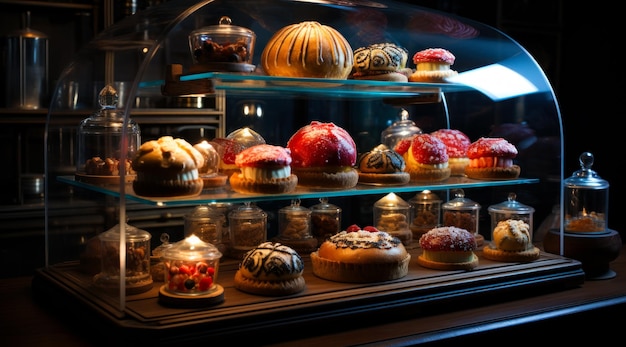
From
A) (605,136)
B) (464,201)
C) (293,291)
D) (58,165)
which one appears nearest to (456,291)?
(293,291)

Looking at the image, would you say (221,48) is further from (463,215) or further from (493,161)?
(463,215)

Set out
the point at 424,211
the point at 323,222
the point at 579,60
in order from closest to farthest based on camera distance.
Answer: the point at 323,222
the point at 424,211
the point at 579,60

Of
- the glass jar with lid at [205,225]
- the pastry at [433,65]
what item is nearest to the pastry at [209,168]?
the glass jar with lid at [205,225]

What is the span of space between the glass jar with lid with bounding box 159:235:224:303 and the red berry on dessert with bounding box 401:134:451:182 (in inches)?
38.1

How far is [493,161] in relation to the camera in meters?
2.81

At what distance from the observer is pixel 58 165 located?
8.34ft

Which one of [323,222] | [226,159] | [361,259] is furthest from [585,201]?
[226,159]

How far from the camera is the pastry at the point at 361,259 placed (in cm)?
228

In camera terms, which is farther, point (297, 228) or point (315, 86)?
point (297, 228)

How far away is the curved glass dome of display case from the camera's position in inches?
88.4

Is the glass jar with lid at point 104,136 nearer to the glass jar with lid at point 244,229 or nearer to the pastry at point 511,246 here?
the glass jar with lid at point 244,229

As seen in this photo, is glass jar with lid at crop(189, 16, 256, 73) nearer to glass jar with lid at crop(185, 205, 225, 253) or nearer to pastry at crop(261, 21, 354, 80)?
pastry at crop(261, 21, 354, 80)

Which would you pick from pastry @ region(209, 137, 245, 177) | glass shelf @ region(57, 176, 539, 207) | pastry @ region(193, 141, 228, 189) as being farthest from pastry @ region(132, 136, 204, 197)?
pastry @ region(209, 137, 245, 177)

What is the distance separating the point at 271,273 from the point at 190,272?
0.24 metres
